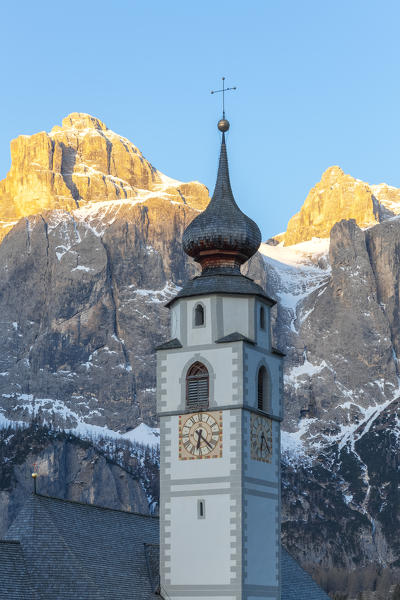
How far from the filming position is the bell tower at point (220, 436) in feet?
164

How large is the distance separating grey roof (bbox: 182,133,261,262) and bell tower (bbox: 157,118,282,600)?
0.18 feet

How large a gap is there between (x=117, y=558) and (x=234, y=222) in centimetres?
1501

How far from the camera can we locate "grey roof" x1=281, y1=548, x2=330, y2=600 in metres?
58.2

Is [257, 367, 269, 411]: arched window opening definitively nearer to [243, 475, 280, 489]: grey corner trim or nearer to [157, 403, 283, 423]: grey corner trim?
[157, 403, 283, 423]: grey corner trim

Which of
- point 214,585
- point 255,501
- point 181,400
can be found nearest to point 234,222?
point 181,400

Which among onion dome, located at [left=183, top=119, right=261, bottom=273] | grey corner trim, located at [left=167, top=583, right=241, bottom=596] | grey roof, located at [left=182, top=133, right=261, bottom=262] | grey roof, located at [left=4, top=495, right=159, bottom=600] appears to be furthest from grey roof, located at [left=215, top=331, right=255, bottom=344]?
grey corner trim, located at [left=167, top=583, right=241, bottom=596]

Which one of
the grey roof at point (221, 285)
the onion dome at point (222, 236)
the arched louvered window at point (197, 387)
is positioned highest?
the onion dome at point (222, 236)

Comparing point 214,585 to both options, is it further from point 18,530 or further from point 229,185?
point 229,185

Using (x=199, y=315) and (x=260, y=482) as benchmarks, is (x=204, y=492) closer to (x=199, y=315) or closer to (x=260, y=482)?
(x=260, y=482)

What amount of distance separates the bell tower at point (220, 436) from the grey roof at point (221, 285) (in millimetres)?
42

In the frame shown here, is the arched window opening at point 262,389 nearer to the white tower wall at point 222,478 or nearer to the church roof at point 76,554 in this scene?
the white tower wall at point 222,478

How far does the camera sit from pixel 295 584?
195ft

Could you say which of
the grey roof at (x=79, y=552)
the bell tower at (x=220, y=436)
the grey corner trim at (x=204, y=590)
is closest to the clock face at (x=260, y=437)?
the bell tower at (x=220, y=436)

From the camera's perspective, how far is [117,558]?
50750 millimetres
